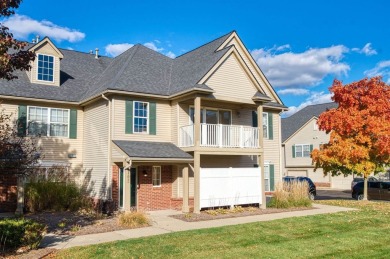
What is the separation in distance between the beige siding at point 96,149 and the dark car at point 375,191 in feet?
60.1

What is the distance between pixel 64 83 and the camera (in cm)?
2152

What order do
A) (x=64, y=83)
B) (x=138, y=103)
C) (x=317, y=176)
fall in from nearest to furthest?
(x=138, y=103)
(x=64, y=83)
(x=317, y=176)

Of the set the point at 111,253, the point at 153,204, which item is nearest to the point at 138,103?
the point at 153,204

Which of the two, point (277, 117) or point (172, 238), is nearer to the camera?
point (172, 238)

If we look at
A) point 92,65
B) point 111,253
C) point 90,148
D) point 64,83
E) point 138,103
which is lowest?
point 111,253

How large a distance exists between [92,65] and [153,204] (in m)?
10.4

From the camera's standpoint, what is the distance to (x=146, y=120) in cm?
1942

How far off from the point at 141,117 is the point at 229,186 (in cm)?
554

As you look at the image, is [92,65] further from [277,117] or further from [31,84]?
[277,117]

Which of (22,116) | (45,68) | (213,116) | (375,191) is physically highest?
(45,68)

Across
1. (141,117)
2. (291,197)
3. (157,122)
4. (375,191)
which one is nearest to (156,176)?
(157,122)

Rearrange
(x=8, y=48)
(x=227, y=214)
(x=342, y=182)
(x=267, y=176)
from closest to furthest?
(x=8, y=48)
(x=227, y=214)
(x=267, y=176)
(x=342, y=182)

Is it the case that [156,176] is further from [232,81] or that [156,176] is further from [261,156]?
[232,81]

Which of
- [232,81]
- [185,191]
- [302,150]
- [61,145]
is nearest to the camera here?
[185,191]
